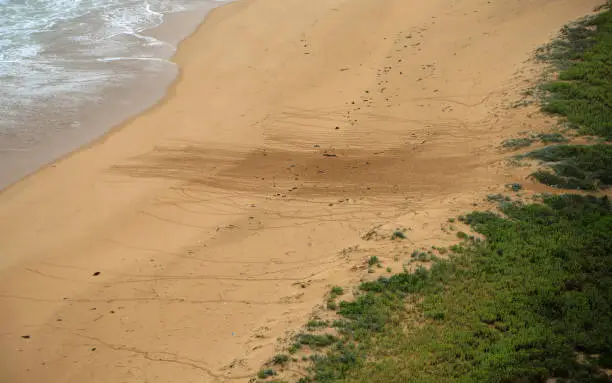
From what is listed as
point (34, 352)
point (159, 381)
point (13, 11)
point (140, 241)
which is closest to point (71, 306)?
point (34, 352)

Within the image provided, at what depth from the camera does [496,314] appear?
689cm

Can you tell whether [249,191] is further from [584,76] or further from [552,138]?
[584,76]

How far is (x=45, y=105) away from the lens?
13938 mm

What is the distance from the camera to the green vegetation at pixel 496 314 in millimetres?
6172

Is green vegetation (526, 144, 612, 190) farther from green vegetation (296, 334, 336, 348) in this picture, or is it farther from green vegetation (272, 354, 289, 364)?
green vegetation (272, 354, 289, 364)

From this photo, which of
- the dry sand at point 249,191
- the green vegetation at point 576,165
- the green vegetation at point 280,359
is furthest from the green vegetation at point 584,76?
the green vegetation at point 280,359

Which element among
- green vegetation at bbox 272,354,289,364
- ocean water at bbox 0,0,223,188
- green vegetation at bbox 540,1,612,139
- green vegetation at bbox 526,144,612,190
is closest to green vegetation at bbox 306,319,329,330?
green vegetation at bbox 272,354,289,364

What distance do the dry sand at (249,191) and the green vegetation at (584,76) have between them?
631 millimetres

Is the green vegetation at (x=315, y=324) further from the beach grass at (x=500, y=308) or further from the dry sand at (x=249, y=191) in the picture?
the dry sand at (x=249, y=191)

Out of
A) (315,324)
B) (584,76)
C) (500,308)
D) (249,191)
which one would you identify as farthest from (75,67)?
(500,308)

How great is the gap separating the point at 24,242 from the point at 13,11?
1347 cm

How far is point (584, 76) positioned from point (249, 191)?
7796 mm

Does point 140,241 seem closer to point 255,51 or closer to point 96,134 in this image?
point 96,134

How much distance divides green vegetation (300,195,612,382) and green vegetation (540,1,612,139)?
3336 millimetres
